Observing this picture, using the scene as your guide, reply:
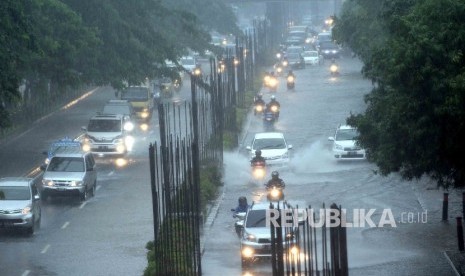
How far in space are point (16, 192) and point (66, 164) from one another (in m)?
6.47

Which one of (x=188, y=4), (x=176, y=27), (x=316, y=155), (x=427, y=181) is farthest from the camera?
(x=188, y=4)

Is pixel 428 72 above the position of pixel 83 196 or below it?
above

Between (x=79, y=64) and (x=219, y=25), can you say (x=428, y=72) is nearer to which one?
(x=79, y=64)

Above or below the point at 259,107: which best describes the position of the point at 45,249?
above

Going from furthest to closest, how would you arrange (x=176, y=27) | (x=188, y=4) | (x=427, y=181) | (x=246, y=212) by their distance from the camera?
(x=188, y=4), (x=176, y=27), (x=427, y=181), (x=246, y=212)

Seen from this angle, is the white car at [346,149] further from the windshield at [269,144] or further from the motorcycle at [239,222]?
the motorcycle at [239,222]

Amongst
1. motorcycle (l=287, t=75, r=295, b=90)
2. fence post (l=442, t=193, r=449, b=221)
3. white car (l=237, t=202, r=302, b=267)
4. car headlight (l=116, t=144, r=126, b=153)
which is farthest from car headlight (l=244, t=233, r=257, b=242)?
motorcycle (l=287, t=75, r=295, b=90)

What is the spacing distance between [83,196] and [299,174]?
27.2ft

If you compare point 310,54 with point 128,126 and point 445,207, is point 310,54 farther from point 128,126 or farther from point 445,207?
point 445,207

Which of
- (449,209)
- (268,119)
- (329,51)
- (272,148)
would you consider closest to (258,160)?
(272,148)

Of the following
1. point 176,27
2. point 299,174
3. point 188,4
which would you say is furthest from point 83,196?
point 188,4

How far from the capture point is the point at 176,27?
269ft

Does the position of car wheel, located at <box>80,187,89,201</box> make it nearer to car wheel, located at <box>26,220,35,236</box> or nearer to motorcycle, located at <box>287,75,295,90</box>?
car wheel, located at <box>26,220,35,236</box>

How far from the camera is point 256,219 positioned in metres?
31.0
